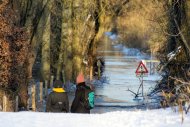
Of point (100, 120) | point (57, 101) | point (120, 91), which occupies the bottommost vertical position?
point (120, 91)

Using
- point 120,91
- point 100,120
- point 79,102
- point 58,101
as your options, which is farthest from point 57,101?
point 120,91

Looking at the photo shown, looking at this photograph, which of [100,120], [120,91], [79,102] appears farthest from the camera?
[120,91]

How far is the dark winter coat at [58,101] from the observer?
13.6 m

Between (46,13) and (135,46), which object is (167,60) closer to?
(46,13)

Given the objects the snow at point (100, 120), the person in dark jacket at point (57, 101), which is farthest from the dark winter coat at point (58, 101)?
the snow at point (100, 120)

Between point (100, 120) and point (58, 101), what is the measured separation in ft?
9.82

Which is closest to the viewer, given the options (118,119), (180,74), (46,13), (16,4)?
(118,119)

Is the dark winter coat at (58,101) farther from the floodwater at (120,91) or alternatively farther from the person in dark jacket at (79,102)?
the floodwater at (120,91)

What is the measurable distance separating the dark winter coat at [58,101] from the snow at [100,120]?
6.71 ft

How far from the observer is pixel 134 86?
37875mm

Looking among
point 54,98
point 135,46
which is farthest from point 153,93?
point 135,46

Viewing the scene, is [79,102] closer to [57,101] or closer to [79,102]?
[79,102]

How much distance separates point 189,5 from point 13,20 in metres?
7.04

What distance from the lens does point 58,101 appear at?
1361 cm
